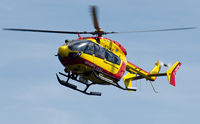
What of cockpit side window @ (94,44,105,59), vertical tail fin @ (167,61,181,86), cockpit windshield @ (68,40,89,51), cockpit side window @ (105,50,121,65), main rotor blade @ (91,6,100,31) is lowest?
vertical tail fin @ (167,61,181,86)

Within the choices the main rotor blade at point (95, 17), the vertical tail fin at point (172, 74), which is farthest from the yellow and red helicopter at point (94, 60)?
the vertical tail fin at point (172, 74)

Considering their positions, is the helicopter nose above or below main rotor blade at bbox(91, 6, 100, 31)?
below

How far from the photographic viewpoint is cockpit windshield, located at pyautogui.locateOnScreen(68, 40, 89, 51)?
32156mm

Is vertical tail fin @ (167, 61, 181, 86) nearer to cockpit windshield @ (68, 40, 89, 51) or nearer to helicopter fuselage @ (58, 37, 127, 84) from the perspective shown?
helicopter fuselage @ (58, 37, 127, 84)

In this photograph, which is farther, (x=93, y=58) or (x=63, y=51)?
(x=93, y=58)

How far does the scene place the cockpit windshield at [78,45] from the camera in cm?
3216

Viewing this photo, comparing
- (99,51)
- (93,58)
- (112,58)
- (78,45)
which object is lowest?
(112,58)

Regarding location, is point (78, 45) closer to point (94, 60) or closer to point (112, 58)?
point (94, 60)

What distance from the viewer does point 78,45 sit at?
32375mm

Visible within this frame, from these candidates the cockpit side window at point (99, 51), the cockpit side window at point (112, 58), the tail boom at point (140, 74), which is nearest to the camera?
the cockpit side window at point (99, 51)

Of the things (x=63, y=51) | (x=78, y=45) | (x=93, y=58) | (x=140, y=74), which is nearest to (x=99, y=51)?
(x=93, y=58)

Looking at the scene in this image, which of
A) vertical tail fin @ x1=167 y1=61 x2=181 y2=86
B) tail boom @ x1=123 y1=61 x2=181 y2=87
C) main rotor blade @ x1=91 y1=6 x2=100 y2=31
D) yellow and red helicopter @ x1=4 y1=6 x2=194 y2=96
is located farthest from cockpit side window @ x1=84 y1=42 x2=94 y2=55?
vertical tail fin @ x1=167 y1=61 x2=181 y2=86

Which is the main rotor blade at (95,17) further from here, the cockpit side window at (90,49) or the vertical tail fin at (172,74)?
the vertical tail fin at (172,74)

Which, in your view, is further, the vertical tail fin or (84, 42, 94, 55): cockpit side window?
the vertical tail fin
